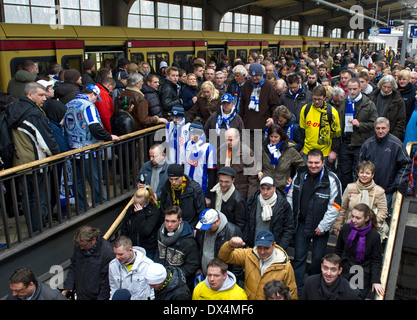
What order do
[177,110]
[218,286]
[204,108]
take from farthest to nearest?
[204,108]
[177,110]
[218,286]

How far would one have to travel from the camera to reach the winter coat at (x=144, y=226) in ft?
15.5

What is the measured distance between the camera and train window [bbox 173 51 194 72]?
11.9 meters

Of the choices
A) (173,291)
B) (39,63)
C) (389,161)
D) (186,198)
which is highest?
(39,63)

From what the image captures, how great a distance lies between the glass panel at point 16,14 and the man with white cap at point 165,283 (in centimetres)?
1099

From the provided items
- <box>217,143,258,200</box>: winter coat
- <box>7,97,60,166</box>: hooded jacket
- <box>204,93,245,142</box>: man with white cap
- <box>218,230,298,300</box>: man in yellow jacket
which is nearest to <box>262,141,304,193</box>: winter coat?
<box>217,143,258,200</box>: winter coat

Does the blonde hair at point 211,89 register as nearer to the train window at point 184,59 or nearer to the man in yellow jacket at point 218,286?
the man in yellow jacket at point 218,286

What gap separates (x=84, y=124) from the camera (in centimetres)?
526

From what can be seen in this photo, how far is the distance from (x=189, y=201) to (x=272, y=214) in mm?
1000

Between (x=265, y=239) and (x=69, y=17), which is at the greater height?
(x=69, y=17)

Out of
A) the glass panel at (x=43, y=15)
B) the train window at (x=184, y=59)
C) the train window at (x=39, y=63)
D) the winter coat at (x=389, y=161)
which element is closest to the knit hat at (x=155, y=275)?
the winter coat at (x=389, y=161)

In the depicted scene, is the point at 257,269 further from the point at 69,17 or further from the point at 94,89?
the point at 69,17

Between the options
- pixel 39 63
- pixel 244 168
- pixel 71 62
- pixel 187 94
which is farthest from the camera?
pixel 71 62

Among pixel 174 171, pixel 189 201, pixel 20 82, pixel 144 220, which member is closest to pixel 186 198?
pixel 189 201

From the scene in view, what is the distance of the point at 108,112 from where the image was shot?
579 cm
